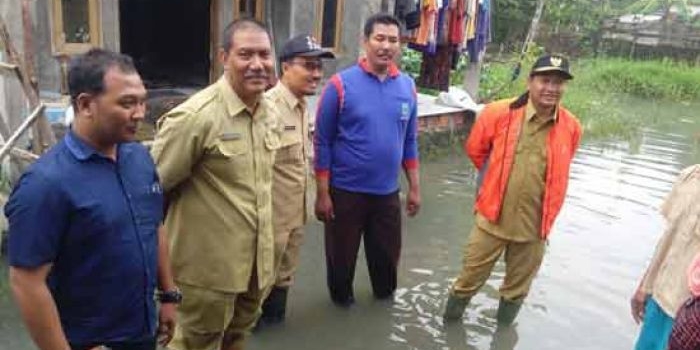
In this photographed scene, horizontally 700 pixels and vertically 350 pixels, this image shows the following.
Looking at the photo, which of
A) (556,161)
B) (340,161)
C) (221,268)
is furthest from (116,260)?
(556,161)

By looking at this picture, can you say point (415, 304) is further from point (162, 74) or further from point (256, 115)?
point (162, 74)

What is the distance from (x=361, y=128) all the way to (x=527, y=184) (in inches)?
41.4

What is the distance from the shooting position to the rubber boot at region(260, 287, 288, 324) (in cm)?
425

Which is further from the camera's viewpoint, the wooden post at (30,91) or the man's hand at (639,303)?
the wooden post at (30,91)

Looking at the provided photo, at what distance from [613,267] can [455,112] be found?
4.16 metres

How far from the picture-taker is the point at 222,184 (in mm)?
2852

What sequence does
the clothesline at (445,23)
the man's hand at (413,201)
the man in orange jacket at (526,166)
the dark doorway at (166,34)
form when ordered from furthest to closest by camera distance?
the dark doorway at (166,34), the clothesline at (445,23), the man's hand at (413,201), the man in orange jacket at (526,166)

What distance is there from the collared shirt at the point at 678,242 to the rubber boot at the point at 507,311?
1638 mm

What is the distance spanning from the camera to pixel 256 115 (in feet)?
9.66

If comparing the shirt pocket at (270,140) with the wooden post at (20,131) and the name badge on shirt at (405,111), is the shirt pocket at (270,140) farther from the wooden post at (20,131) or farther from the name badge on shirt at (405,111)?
the wooden post at (20,131)

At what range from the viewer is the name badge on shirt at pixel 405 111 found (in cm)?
435

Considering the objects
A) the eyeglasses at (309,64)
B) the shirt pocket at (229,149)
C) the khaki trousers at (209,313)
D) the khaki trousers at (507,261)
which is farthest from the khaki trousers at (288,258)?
the shirt pocket at (229,149)

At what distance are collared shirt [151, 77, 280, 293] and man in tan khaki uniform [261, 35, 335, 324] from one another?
840mm

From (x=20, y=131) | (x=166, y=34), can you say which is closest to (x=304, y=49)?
(x=20, y=131)
